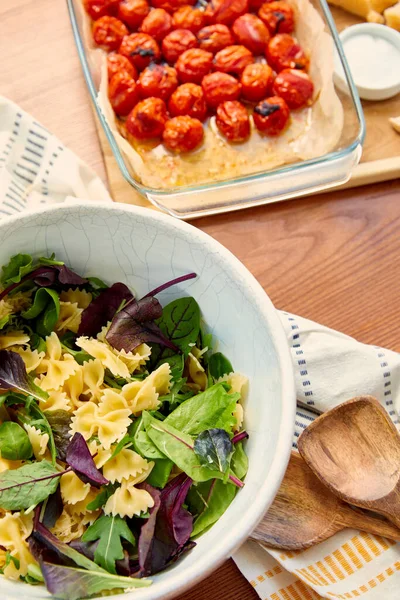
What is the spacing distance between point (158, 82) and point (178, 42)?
0.09 metres

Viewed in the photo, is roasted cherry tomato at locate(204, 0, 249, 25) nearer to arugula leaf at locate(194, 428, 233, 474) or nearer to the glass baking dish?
the glass baking dish

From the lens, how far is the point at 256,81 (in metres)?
1.19

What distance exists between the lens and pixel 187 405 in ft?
2.13

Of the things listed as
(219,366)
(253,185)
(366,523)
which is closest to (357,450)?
(366,523)

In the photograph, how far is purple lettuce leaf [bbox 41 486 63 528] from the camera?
23.8 inches

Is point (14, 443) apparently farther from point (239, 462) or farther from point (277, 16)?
point (277, 16)

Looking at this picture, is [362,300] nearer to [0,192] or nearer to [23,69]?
[0,192]

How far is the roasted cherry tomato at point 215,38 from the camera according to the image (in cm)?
123

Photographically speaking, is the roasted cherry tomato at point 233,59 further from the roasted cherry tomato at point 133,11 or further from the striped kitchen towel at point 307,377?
the striped kitchen towel at point 307,377

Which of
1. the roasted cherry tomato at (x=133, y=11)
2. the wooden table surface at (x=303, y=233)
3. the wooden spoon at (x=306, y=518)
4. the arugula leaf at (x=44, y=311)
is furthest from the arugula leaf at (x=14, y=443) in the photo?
the roasted cherry tomato at (x=133, y=11)

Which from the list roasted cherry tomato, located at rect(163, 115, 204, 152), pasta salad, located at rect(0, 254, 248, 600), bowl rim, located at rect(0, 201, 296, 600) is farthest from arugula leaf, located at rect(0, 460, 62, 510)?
roasted cherry tomato, located at rect(163, 115, 204, 152)

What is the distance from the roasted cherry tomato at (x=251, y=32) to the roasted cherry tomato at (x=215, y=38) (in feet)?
0.06

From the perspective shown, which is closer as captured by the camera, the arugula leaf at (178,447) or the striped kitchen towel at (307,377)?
the arugula leaf at (178,447)

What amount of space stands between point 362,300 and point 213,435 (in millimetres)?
433
